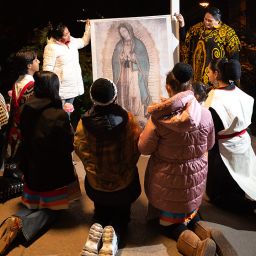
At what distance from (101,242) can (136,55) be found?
2.45m

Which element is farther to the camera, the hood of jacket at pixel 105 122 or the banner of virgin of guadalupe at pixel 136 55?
the banner of virgin of guadalupe at pixel 136 55

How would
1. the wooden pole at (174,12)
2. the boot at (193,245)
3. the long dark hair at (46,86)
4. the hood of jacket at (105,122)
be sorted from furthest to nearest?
the wooden pole at (174,12), the long dark hair at (46,86), the hood of jacket at (105,122), the boot at (193,245)

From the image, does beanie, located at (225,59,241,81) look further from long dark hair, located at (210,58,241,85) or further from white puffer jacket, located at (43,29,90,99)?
white puffer jacket, located at (43,29,90,99)

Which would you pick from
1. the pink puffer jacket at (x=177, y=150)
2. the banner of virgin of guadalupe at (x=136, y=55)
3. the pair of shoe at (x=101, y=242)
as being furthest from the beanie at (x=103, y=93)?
the banner of virgin of guadalupe at (x=136, y=55)

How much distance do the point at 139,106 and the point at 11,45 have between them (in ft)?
14.2

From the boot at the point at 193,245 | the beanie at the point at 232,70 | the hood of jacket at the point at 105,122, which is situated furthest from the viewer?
the beanie at the point at 232,70

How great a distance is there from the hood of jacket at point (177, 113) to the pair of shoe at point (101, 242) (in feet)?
2.93

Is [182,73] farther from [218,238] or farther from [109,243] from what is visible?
[109,243]

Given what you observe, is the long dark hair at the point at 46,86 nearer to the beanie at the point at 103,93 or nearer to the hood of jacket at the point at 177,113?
the beanie at the point at 103,93

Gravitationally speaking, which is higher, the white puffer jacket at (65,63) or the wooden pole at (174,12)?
the wooden pole at (174,12)

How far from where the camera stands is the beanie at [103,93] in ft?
9.42

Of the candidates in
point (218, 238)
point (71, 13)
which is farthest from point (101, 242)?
point (71, 13)

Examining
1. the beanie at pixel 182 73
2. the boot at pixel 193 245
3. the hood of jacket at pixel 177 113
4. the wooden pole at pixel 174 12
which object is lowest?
the boot at pixel 193 245

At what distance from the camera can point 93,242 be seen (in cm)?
285
